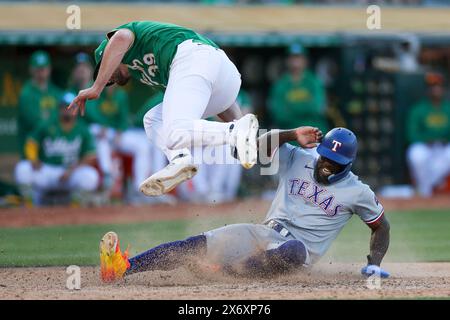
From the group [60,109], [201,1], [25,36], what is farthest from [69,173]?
[201,1]

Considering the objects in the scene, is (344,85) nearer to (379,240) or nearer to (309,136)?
(379,240)

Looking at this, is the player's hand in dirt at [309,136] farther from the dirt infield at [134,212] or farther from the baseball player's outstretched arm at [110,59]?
the dirt infield at [134,212]

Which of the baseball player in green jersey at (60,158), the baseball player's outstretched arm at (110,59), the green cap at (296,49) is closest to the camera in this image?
the baseball player's outstretched arm at (110,59)

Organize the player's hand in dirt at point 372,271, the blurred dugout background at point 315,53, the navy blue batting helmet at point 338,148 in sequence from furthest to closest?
the blurred dugout background at point 315,53 → the player's hand in dirt at point 372,271 → the navy blue batting helmet at point 338,148

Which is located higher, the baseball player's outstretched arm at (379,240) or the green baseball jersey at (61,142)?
the green baseball jersey at (61,142)

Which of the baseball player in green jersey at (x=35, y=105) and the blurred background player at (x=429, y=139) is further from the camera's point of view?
the blurred background player at (x=429, y=139)

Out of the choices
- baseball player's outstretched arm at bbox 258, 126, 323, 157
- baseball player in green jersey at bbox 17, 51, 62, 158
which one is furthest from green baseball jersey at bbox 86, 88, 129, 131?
baseball player's outstretched arm at bbox 258, 126, 323, 157

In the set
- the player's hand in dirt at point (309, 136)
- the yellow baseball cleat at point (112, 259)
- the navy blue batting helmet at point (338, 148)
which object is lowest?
the yellow baseball cleat at point (112, 259)

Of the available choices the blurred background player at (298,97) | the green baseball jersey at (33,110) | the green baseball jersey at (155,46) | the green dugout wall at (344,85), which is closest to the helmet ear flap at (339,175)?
the green baseball jersey at (155,46)
